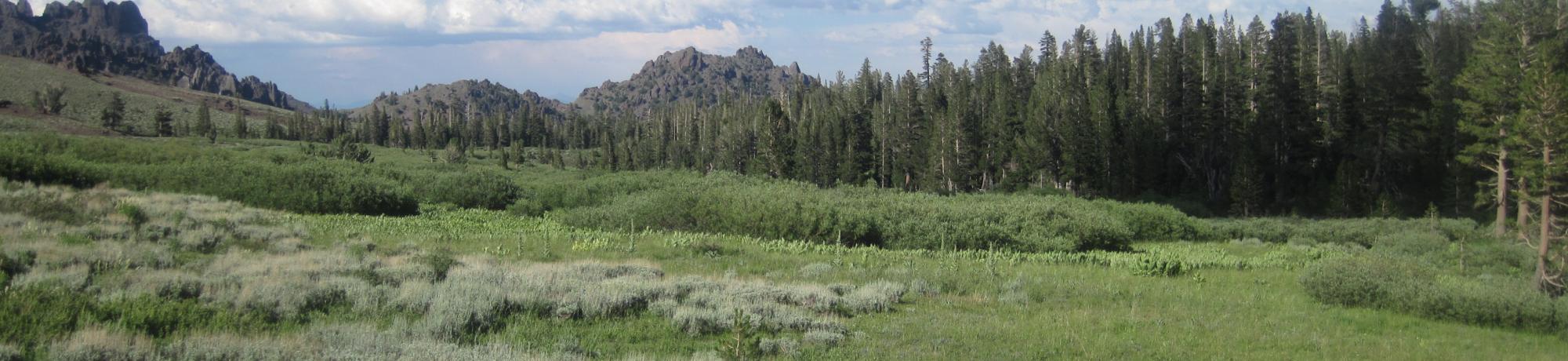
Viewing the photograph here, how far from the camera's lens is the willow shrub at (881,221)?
2427cm

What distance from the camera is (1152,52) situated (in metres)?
74.2

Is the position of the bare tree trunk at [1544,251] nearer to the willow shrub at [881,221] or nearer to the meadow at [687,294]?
the meadow at [687,294]

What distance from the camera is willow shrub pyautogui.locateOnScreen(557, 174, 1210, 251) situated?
79.6 feet

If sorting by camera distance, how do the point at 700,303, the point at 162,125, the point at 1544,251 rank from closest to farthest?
1. the point at 700,303
2. the point at 1544,251
3. the point at 162,125

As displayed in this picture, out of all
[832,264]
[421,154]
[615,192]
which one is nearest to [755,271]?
[832,264]

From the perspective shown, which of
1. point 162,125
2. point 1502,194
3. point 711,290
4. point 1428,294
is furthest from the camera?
point 162,125

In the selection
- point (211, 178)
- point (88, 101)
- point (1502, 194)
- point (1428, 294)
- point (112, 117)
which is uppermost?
point (88, 101)

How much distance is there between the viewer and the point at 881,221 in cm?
2570

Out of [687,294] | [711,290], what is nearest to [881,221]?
[711,290]

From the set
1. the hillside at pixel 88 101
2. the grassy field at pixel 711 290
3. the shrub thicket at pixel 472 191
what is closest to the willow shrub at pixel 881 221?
the grassy field at pixel 711 290

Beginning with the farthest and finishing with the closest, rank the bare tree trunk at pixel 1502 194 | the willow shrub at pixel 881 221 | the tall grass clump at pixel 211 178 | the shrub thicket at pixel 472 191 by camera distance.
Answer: the shrub thicket at pixel 472 191 → the bare tree trunk at pixel 1502 194 → the tall grass clump at pixel 211 178 → the willow shrub at pixel 881 221

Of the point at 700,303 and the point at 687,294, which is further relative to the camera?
the point at 687,294

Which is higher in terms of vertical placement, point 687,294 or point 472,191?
point 472,191

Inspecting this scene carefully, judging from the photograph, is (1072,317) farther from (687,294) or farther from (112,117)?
(112,117)
